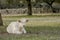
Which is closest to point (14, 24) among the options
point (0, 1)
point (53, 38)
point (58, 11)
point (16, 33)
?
point (16, 33)

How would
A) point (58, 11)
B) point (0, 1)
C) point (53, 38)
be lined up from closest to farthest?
point (53, 38) < point (58, 11) < point (0, 1)

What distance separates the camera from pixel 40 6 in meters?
34.8

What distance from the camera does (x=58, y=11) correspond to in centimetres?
3416

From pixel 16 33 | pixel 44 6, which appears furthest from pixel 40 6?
pixel 16 33

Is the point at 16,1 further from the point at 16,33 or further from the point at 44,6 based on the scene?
the point at 16,33

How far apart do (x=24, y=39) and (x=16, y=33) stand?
1020 millimetres

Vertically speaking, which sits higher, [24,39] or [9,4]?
[24,39]

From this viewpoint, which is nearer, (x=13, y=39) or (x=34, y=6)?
(x=13, y=39)

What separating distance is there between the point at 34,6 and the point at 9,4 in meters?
3.48

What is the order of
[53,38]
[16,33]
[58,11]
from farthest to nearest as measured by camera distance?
[58,11]
[16,33]
[53,38]

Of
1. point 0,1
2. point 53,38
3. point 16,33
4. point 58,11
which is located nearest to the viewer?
point 53,38

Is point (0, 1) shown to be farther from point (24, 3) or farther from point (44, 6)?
point (44, 6)

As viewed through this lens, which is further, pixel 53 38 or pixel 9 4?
pixel 9 4

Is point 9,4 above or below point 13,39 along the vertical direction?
below
